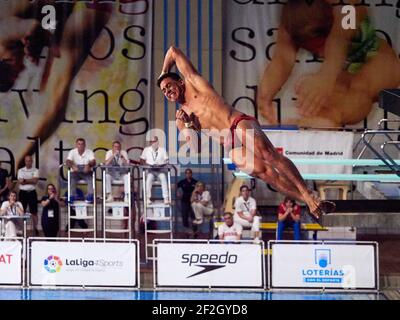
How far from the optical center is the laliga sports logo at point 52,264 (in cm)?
2098

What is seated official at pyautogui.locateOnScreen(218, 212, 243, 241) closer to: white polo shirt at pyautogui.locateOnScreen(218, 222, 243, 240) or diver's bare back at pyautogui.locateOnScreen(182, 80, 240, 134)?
white polo shirt at pyautogui.locateOnScreen(218, 222, 243, 240)

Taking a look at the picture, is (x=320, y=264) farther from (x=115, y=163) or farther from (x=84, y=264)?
(x=115, y=163)

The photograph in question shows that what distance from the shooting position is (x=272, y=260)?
68.0ft

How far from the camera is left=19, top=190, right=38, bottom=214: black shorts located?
23828mm

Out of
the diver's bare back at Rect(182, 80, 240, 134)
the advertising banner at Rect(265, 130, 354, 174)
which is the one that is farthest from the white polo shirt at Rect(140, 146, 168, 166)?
the diver's bare back at Rect(182, 80, 240, 134)

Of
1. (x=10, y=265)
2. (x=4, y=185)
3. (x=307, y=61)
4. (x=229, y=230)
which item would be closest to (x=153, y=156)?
(x=229, y=230)

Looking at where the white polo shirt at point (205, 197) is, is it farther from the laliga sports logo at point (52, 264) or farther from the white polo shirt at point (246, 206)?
the laliga sports logo at point (52, 264)

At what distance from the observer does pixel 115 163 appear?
22766 mm

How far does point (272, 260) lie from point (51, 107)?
5.97 m

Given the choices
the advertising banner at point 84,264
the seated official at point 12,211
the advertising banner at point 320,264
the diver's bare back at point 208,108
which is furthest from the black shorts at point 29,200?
the diver's bare back at point 208,108

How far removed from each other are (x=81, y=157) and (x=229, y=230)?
2.89m

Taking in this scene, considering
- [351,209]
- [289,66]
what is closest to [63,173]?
[289,66]
